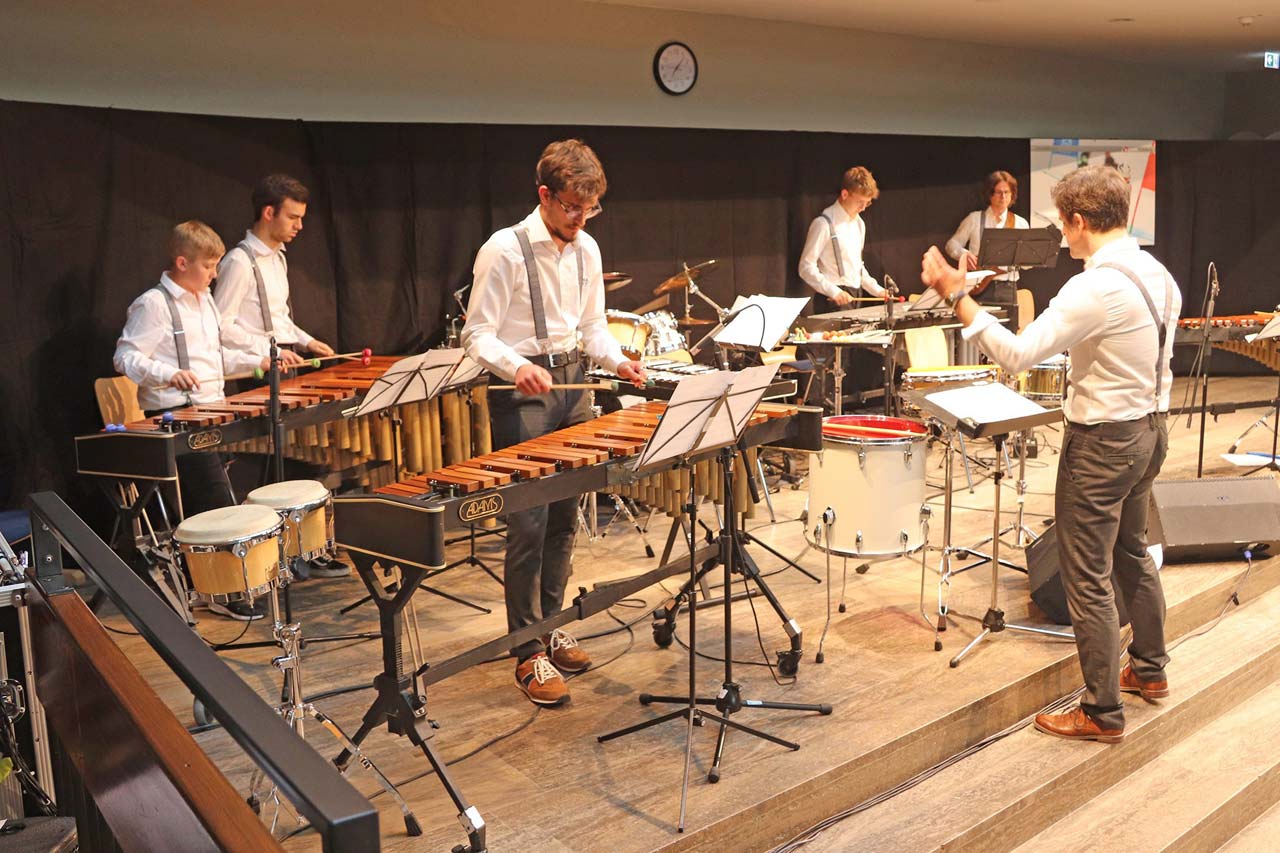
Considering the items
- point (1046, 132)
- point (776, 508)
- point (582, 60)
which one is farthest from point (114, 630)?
point (1046, 132)

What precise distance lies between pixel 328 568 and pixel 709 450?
2996mm

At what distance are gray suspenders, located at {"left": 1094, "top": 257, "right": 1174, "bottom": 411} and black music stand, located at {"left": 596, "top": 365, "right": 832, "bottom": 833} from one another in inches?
49.1

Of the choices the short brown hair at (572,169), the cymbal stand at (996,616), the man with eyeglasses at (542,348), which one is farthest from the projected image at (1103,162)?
the short brown hair at (572,169)

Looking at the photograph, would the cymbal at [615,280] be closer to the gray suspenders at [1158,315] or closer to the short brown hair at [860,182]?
the short brown hair at [860,182]

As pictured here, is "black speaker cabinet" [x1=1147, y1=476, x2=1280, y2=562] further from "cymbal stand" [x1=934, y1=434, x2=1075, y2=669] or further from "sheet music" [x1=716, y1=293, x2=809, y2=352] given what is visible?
"sheet music" [x1=716, y1=293, x2=809, y2=352]

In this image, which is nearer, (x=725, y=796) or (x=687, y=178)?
(x=725, y=796)

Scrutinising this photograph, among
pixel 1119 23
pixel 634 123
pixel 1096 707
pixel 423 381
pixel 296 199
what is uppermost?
pixel 1119 23

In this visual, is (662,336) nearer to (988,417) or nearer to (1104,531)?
(988,417)

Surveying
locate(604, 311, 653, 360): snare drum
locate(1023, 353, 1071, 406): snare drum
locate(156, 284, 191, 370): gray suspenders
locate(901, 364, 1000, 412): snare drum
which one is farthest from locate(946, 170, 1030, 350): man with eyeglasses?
locate(156, 284, 191, 370): gray suspenders

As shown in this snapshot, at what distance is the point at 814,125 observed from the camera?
9836mm

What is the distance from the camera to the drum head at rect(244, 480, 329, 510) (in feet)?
13.1

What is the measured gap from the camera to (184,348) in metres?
5.14

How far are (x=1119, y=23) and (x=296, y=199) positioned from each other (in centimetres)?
738

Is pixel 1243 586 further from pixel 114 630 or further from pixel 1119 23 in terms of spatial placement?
pixel 1119 23
